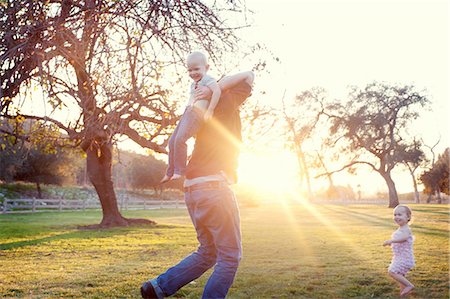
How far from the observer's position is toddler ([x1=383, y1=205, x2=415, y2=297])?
6.20 m

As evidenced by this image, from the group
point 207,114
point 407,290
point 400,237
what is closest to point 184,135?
point 207,114

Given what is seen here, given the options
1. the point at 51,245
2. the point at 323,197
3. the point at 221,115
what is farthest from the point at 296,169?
the point at 221,115

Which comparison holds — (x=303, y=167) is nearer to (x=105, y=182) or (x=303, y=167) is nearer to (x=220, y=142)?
(x=105, y=182)

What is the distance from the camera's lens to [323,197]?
2709 inches

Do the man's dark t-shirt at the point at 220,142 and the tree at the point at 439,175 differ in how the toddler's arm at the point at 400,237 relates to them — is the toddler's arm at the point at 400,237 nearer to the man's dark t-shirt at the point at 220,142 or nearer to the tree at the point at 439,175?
the man's dark t-shirt at the point at 220,142

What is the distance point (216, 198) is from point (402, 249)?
3731 mm

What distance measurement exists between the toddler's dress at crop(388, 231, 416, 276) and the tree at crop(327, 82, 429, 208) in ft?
115

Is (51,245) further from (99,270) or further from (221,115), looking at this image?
(221,115)

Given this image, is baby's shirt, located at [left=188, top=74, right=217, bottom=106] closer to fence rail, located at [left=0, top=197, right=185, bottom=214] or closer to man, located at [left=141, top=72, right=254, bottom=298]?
man, located at [left=141, top=72, right=254, bottom=298]

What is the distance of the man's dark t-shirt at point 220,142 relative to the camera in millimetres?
3834

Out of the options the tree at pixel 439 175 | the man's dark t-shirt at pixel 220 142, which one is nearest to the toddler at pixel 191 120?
the man's dark t-shirt at pixel 220 142

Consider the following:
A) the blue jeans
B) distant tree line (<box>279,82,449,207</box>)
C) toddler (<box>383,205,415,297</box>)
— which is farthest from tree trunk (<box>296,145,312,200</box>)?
the blue jeans

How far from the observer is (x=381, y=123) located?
40.0m

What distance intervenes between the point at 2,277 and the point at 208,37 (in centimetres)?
439
